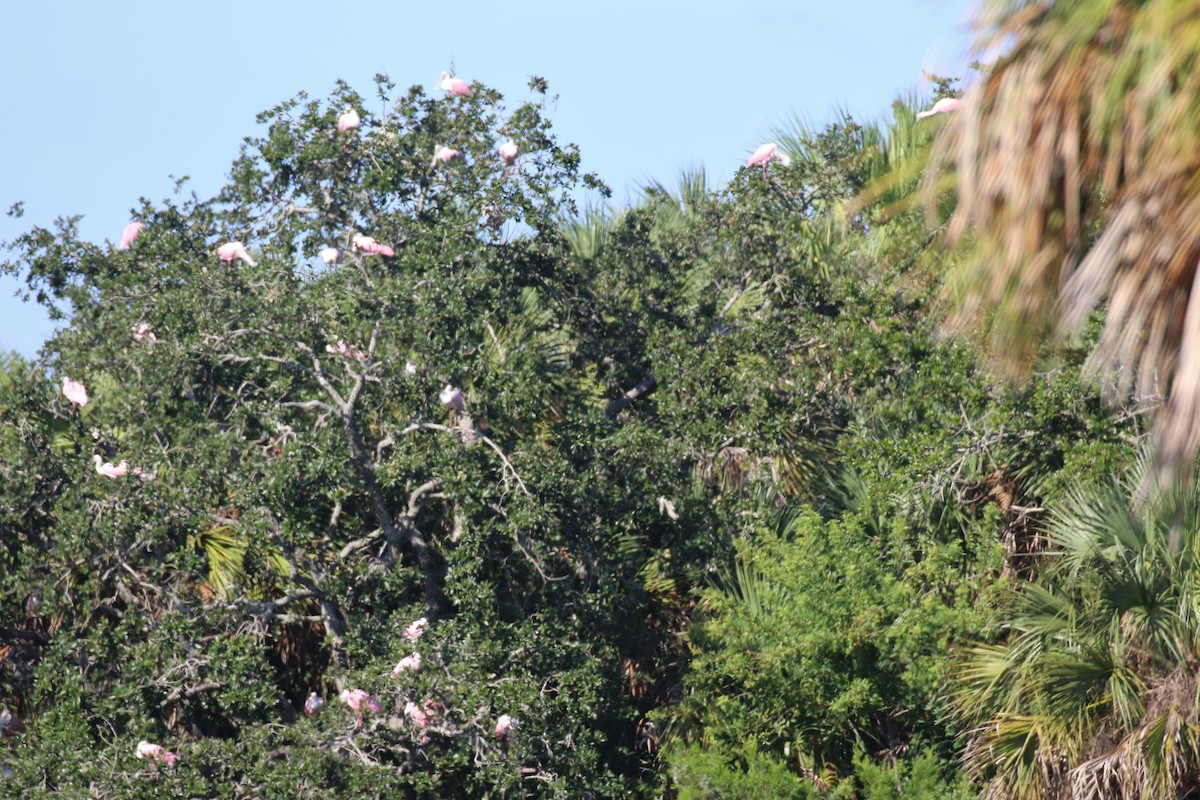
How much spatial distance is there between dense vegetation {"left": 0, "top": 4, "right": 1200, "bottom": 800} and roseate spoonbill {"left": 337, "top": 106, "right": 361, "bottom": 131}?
17cm

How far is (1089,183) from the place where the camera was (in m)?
4.56

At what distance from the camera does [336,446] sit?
10.0 meters

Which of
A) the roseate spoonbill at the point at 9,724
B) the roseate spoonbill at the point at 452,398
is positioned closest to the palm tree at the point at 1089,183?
the roseate spoonbill at the point at 452,398

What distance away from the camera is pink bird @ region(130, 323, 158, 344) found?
35.1 ft

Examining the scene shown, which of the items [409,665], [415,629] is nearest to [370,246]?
[415,629]

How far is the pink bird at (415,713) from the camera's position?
31.3 ft

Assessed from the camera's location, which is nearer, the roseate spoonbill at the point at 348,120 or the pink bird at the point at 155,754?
the pink bird at the point at 155,754

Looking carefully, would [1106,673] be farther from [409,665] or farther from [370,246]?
[370,246]

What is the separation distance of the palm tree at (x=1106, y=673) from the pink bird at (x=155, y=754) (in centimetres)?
488

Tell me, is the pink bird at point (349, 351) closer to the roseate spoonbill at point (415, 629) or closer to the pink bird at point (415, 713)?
the roseate spoonbill at point (415, 629)

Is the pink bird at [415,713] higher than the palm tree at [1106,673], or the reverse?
the pink bird at [415,713]

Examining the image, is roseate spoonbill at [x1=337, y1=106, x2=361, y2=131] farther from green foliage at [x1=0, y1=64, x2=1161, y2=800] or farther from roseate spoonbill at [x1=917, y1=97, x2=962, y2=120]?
roseate spoonbill at [x1=917, y1=97, x2=962, y2=120]

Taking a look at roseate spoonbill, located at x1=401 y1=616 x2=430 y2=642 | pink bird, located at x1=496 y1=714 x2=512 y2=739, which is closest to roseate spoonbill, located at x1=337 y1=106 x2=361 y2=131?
roseate spoonbill, located at x1=401 y1=616 x2=430 y2=642

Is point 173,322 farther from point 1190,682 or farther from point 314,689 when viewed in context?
point 1190,682
